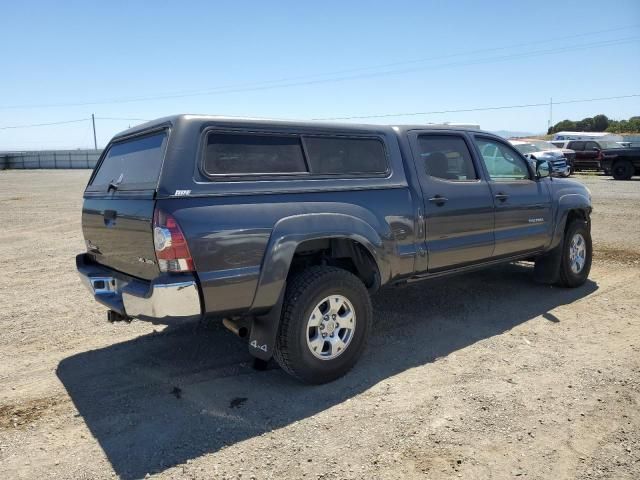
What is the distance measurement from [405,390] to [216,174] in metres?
1.97

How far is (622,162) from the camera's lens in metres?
22.5

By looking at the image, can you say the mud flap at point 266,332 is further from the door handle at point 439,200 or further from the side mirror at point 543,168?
the side mirror at point 543,168

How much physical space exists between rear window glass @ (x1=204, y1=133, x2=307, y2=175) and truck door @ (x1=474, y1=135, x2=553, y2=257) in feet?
7.65

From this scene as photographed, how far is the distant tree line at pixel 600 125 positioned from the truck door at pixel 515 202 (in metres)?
65.6

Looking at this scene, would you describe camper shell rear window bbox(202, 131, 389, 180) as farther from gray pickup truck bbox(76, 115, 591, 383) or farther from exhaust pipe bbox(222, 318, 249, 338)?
exhaust pipe bbox(222, 318, 249, 338)

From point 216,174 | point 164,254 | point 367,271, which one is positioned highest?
point 216,174

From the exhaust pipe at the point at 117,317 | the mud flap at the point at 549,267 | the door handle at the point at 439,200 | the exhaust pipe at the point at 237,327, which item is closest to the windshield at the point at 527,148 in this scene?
the mud flap at the point at 549,267

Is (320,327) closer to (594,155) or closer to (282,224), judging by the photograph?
(282,224)

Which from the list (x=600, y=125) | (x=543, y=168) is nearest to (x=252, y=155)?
(x=543, y=168)

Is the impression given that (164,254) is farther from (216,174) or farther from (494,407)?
(494,407)

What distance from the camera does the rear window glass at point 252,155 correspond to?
3.38 metres

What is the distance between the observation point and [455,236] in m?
4.72

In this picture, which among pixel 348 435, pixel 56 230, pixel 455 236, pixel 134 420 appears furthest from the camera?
pixel 56 230

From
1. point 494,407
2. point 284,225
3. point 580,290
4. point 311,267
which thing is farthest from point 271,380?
point 580,290
